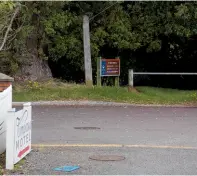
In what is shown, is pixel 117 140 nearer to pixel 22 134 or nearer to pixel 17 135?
pixel 22 134

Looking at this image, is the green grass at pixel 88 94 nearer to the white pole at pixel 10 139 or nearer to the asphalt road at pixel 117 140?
the asphalt road at pixel 117 140

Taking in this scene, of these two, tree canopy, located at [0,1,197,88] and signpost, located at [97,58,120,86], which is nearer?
tree canopy, located at [0,1,197,88]

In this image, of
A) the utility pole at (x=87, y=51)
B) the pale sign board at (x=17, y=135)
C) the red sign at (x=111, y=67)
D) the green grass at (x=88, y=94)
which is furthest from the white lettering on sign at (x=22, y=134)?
the red sign at (x=111, y=67)

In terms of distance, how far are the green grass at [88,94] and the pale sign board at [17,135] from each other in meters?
11.5

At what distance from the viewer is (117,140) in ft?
33.8

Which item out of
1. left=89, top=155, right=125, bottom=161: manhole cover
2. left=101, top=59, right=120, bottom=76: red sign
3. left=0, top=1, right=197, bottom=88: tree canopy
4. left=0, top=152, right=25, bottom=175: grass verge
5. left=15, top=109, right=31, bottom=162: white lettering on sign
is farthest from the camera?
left=101, top=59, right=120, bottom=76: red sign

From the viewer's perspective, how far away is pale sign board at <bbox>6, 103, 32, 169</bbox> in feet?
23.8

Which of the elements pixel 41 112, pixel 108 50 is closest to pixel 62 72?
pixel 108 50

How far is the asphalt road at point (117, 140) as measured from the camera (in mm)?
7652

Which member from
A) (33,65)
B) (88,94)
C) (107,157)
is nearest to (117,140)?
(107,157)

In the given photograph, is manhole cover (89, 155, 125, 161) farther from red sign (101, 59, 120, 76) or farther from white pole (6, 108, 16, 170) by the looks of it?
red sign (101, 59, 120, 76)

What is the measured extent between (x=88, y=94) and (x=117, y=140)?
33.1 ft

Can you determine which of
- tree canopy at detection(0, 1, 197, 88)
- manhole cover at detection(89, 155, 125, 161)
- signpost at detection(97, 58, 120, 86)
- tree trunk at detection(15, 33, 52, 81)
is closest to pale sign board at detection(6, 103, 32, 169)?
manhole cover at detection(89, 155, 125, 161)

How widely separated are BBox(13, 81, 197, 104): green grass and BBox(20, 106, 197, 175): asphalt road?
117 inches
